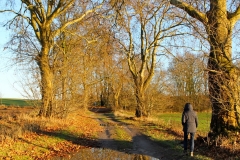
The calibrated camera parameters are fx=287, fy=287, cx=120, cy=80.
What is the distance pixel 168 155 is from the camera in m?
11.6

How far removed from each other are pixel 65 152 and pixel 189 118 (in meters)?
5.42

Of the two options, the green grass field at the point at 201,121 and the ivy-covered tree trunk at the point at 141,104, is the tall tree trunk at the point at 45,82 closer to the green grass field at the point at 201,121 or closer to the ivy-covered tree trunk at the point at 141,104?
the green grass field at the point at 201,121

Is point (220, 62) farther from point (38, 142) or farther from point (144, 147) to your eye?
point (38, 142)

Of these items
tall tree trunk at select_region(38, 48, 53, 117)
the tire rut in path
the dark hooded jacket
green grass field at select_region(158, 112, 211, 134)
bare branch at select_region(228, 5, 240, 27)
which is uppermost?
bare branch at select_region(228, 5, 240, 27)

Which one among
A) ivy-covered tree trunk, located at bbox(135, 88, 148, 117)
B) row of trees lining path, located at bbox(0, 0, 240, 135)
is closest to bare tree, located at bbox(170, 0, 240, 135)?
row of trees lining path, located at bbox(0, 0, 240, 135)

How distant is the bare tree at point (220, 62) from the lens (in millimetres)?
11867

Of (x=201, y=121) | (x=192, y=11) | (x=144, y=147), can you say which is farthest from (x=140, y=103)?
(x=192, y=11)

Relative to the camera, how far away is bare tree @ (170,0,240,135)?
1187cm

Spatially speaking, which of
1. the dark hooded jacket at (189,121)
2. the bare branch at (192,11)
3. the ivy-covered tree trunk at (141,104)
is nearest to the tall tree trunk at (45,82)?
the ivy-covered tree trunk at (141,104)

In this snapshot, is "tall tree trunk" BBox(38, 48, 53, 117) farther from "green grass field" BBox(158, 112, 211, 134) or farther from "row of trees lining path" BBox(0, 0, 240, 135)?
"green grass field" BBox(158, 112, 211, 134)

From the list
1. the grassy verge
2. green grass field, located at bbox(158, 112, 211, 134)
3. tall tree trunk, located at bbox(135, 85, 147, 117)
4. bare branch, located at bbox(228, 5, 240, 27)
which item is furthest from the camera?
tall tree trunk, located at bbox(135, 85, 147, 117)

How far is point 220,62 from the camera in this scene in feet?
40.4

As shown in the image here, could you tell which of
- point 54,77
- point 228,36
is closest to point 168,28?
point 54,77

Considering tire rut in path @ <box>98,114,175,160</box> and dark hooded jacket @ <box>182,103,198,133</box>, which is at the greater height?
dark hooded jacket @ <box>182,103,198,133</box>
